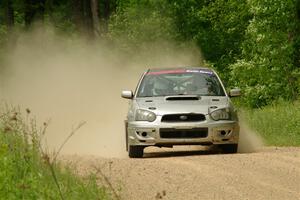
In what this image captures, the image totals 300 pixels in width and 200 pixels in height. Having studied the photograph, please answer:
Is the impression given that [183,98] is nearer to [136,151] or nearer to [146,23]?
[136,151]

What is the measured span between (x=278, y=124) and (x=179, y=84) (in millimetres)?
5780

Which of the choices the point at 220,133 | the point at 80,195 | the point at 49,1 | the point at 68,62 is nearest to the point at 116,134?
the point at 220,133

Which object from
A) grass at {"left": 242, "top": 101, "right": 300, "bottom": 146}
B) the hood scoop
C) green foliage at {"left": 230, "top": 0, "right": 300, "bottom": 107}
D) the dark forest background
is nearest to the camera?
the hood scoop

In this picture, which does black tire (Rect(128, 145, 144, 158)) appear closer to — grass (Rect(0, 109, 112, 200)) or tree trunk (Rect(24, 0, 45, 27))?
grass (Rect(0, 109, 112, 200))

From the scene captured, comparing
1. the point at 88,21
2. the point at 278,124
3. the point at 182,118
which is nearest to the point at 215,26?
the point at 88,21

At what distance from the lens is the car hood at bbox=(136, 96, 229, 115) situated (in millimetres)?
16641

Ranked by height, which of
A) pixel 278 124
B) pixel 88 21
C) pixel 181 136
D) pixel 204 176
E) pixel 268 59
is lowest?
pixel 88 21

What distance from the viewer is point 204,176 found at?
12906 mm

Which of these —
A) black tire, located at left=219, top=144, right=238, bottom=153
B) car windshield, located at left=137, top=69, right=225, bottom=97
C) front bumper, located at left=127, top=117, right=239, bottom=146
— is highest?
car windshield, located at left=137, top=69, right=225, bottom=97

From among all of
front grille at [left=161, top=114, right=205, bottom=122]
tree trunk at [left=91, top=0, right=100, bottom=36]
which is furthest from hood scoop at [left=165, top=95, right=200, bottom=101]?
tree trunk at [left=91, top=0, right=100, bottom=36]

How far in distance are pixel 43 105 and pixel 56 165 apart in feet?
74.3

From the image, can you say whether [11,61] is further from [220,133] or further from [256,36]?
[220,133]

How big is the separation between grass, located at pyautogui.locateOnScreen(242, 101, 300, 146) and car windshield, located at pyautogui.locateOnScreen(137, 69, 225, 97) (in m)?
2.93

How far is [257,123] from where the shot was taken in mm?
24047
